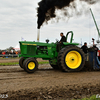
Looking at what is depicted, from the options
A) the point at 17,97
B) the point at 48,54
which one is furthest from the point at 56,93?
the point at 48,54

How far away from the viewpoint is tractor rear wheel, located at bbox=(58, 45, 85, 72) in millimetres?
6691

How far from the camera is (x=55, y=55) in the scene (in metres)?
7.48

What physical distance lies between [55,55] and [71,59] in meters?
0.90

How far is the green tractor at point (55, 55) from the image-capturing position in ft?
21.8

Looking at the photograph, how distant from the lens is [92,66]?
23.7 ft

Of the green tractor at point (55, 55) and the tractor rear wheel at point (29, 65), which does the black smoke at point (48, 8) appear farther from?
the tractor rear wheel at point (29, 65)

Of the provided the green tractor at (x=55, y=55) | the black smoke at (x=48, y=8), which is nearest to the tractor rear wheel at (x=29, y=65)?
the green tractor at (x=55, y=55)

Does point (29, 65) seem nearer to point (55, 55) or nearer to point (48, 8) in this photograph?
point (55, 55)

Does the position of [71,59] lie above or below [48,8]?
below

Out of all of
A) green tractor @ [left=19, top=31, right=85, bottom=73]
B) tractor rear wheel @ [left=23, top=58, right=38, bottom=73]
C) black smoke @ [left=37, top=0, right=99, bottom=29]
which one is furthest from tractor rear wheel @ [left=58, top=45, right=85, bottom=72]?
black smoke @ [left=37, top=0, right=99, bottom=29]

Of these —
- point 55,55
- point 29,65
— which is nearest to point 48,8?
point 55,55

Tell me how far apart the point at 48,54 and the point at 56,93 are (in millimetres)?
3800

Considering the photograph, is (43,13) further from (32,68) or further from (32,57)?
(32,68)

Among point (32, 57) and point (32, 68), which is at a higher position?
point (32, 57)
